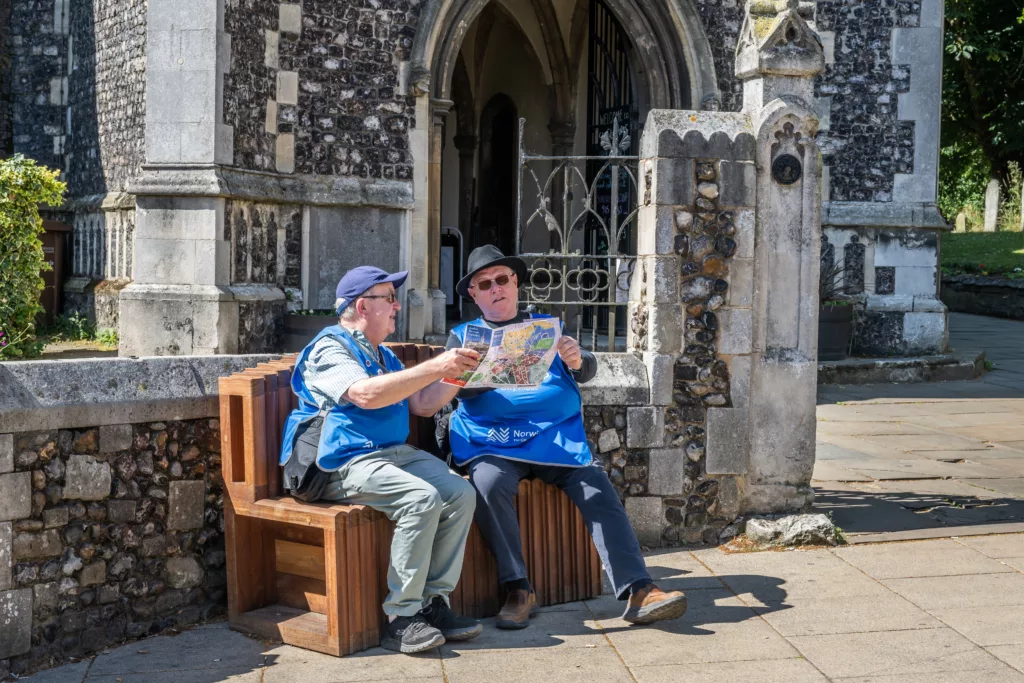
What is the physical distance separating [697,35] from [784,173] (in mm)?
6919

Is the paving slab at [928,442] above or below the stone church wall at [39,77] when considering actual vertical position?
below

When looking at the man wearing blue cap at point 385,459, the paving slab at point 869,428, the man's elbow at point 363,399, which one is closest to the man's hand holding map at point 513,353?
the man wearing blue cap at point 385,459

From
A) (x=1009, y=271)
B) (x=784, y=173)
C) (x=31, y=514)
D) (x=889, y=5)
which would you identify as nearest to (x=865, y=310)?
(x=889, y=5)

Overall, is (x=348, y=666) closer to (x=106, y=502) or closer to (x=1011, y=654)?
(x=106, y=502)

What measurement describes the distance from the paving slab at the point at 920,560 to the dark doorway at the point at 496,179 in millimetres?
12131

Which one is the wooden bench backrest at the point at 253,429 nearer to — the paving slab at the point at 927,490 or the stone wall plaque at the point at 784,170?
the stone wall plaque at the point at 784,170

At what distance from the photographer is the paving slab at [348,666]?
4.15m

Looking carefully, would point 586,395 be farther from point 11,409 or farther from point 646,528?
point 11,409

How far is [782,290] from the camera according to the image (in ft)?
20.1

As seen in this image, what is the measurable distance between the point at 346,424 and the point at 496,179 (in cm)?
1356

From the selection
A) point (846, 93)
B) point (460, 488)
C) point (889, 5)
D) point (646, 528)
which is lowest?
point (646, 528)

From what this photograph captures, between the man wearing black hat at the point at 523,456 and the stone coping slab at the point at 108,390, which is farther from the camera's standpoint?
the man wearing black hat at the point at 523,456

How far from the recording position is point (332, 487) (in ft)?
14.9

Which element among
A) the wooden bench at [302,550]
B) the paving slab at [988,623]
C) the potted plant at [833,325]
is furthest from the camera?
the potted plant at [833,325]
